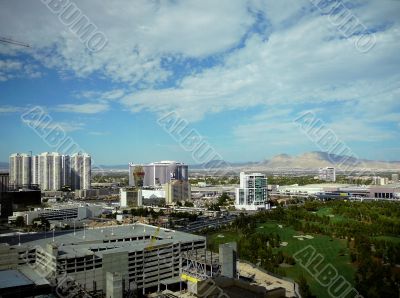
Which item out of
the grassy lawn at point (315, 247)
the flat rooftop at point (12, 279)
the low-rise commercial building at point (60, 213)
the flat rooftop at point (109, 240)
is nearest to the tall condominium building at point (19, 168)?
the low-rise commercial building at point (60, 213)

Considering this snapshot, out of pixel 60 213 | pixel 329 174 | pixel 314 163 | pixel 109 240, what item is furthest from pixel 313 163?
pixel 109 240

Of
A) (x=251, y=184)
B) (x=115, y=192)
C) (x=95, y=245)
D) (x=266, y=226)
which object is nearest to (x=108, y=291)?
(x=95, y=245)

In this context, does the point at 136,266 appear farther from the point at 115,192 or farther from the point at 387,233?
Result: the point at 115,192

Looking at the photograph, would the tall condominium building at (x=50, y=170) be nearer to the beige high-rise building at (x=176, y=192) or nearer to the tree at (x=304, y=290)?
the beige high-rise building at (x=176, y=192)

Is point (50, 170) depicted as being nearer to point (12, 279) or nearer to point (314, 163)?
point (12, 279)

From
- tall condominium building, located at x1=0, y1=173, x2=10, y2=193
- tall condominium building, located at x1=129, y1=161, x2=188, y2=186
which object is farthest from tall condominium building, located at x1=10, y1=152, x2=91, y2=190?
tall condominium building, located at x1=0, y1=173, x2=10, y2=193
